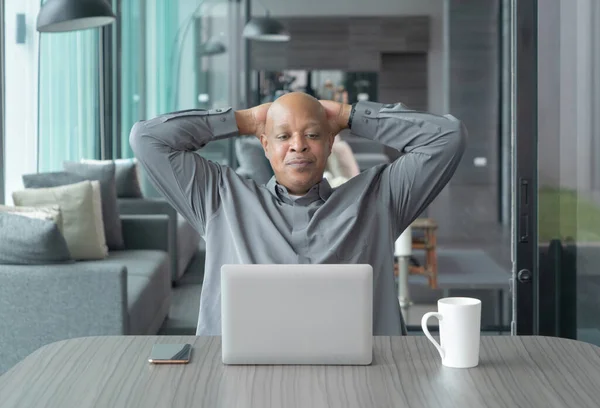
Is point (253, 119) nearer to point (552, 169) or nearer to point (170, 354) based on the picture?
point (170, 354)

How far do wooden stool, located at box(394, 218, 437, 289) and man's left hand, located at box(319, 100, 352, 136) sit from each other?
2.56m

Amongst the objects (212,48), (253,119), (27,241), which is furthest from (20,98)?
(253,119)

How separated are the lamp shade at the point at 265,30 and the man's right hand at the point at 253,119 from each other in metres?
2.90

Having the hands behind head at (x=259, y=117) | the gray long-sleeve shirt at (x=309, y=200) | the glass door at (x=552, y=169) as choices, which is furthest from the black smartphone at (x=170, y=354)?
the glass door at (x=552, y=169)

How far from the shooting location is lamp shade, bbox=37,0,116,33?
465 centimetres

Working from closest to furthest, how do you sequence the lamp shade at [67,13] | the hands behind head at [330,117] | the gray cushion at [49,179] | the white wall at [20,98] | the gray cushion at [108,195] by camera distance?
the hands behind head at [330,117] → the lamp shade at [67,13] → the gray cushion at [49,179] → the white wall at [20,98] → the gray cushion at [108,195]

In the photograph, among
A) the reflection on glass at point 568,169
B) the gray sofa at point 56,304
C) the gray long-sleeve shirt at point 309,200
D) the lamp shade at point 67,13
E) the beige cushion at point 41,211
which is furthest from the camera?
the lamp shade at point 67,13

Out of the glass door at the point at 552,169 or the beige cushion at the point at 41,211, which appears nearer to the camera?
the glass door at the point at 552,169

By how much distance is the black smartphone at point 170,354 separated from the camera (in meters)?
1.61

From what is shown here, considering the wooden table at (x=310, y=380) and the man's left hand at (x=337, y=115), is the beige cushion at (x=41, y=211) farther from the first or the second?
the wooden table at (x=310, y=380)

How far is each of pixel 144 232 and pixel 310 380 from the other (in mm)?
4014

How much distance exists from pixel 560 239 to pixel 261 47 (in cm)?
269

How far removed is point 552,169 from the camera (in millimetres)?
3049

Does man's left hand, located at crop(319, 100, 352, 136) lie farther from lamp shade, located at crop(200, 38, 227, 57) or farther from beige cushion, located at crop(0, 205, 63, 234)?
lamp shade, located at crop(200, 38, 227, 57)
